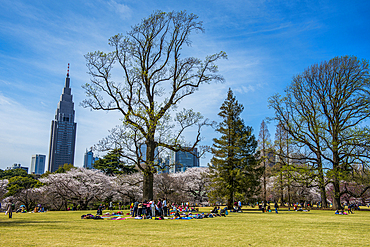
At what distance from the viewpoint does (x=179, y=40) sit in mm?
25094

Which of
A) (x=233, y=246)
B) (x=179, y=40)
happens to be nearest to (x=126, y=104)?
(x=179, y=40)

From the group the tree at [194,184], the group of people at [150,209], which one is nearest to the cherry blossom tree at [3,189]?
the tree at [194,184]

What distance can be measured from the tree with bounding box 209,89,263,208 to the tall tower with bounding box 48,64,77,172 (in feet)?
573

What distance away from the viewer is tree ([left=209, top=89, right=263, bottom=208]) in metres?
34.8

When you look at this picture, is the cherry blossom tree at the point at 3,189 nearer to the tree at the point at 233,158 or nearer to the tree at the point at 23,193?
the tree at the point at 23,193

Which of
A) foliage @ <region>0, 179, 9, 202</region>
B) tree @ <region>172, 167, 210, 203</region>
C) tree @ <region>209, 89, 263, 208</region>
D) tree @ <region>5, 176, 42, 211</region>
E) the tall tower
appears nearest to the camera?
tree @ <region>209, 89, 263, 208</region>

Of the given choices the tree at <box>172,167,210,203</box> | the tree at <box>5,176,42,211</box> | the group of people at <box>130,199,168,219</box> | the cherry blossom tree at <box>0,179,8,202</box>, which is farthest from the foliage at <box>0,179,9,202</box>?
the group of people at <box>130,199,168,219</box>

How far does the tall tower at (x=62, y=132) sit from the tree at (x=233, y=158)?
573ft

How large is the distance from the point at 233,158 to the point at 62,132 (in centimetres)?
18458

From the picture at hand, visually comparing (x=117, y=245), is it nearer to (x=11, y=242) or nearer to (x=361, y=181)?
(x=11, y=242)

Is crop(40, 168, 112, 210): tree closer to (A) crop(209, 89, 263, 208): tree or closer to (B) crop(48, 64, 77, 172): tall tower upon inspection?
(A) crop(209, 89, 263, 208): tree

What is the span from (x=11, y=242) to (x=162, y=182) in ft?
133

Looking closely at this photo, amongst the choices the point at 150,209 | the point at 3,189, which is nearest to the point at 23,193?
the point at 3,189

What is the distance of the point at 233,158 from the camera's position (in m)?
36.2
